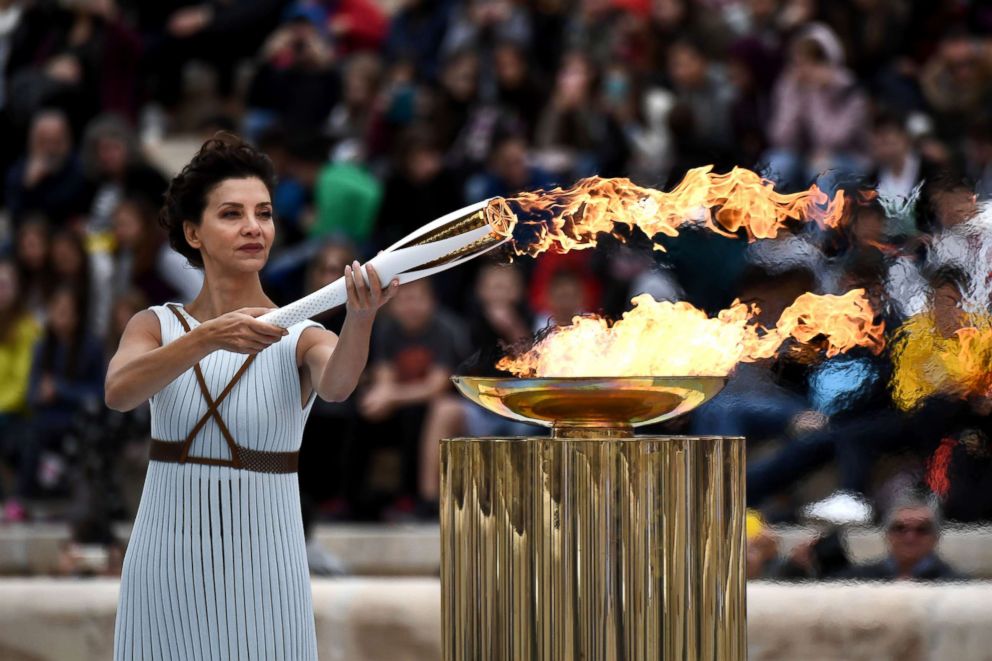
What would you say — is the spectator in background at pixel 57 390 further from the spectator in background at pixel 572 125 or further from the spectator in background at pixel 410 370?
the spectator in background at pixel 572 125

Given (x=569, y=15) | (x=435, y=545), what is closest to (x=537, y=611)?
(x=435, y=545)

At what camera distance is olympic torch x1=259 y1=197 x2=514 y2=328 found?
323cm

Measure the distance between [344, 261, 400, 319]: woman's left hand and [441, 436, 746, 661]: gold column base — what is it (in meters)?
0.39

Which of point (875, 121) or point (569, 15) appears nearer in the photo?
point (875, 121)

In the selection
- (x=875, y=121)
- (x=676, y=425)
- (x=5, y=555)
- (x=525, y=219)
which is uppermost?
(x=875, y=121)

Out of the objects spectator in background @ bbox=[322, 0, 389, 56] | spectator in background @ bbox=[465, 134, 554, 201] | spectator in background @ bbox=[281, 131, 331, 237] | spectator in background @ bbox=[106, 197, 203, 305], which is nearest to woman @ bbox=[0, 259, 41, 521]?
spectator in background @ bbox=[106, 197, 203, 305]

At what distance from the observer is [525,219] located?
368cm

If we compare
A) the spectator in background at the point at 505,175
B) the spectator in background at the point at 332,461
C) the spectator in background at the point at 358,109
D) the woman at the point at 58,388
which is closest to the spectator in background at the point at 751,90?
the spectator in background at the point at 505,175

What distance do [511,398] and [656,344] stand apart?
39 cm

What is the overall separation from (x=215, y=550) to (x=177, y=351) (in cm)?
41

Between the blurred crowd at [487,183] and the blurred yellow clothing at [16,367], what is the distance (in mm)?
13

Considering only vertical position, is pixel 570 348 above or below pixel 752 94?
below

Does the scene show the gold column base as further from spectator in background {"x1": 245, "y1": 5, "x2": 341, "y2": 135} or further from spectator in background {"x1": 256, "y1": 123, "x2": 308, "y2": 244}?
spectator in background {"x1": 245, "y1": 5, "x2": 341, "y2": 135}

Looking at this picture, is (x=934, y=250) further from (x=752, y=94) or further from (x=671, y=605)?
(x=752, y=94)
